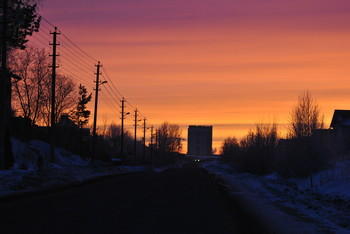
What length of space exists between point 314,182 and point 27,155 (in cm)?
2357

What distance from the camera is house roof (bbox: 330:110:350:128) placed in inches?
2778

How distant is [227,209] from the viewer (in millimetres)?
15820

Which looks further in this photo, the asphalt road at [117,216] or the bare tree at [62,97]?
the bare tree at [62,97]

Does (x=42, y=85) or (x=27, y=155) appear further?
(x=42, y=85)

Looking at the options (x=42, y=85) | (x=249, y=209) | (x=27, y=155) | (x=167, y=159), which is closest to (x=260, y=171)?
(x=27, y=155)

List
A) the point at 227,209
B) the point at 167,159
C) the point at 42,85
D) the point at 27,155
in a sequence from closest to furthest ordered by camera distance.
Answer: the point at 227,209 → the point at 27,155 → the point at 42,85 → the point at 167,159

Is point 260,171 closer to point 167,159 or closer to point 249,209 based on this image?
point 249,209

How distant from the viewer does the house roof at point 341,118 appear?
231 feet

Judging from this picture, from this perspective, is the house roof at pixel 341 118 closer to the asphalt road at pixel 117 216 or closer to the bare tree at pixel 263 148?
the bare tree at pixel 263 148

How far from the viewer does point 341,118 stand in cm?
7194

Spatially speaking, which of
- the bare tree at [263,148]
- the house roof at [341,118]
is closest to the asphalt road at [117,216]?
the bare tree at [263,148]

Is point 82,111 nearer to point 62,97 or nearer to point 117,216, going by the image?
point 62,97

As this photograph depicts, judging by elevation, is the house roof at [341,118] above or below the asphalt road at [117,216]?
above

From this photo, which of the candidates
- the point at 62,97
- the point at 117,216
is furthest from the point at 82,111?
the point at 117,216
